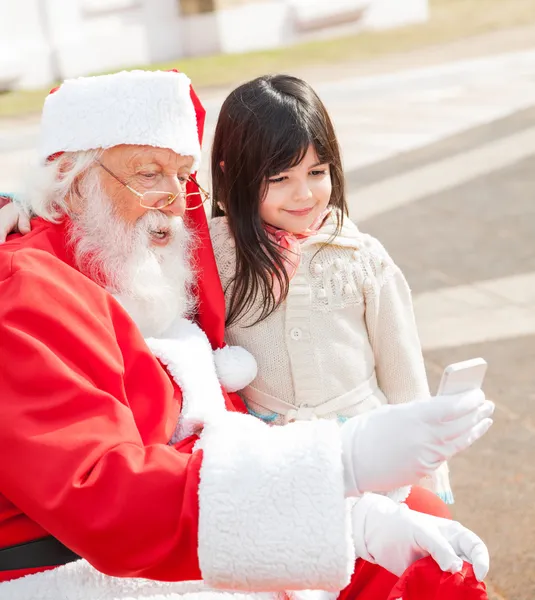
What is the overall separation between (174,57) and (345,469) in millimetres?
15250

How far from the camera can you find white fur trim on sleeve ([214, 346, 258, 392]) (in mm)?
2229

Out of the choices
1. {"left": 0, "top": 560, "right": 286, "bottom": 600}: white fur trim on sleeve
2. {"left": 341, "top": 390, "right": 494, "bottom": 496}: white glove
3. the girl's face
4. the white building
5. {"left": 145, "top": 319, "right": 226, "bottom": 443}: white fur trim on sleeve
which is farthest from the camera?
the white building

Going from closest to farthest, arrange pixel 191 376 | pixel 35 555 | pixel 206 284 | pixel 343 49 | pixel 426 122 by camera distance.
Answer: pixel 35 555
pixel 191 376
pixel 206 284
pixel 426 122
pixel 343 49

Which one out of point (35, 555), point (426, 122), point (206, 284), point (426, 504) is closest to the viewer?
point (35, 555)

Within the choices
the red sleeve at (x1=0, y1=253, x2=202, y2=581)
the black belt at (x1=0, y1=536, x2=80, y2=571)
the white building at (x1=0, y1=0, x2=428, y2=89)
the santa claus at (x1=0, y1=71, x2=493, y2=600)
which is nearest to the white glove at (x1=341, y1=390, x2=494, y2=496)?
the santa claus at (x1=0, y1=71, x2=493, y2=600)

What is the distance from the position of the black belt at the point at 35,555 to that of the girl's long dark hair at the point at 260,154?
0.82 m

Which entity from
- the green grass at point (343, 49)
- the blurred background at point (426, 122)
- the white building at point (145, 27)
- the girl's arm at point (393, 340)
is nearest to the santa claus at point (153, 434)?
the girl's arm at point (393, 340)

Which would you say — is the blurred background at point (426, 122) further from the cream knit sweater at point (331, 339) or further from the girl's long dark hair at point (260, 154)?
the cream knit sweater at point (331, 339)

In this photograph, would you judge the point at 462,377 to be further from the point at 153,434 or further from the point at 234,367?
the point at 234,367

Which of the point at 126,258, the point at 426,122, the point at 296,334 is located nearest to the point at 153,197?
the point at 126,258

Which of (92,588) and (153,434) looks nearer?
(92,588)

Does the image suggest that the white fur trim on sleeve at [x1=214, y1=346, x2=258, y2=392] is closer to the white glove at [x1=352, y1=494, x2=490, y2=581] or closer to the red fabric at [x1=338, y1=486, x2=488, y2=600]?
the white glove at [x1=352, y1=494, x2=490, y2=581]

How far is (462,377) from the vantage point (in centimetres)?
156

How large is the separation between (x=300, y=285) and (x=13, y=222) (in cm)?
72
